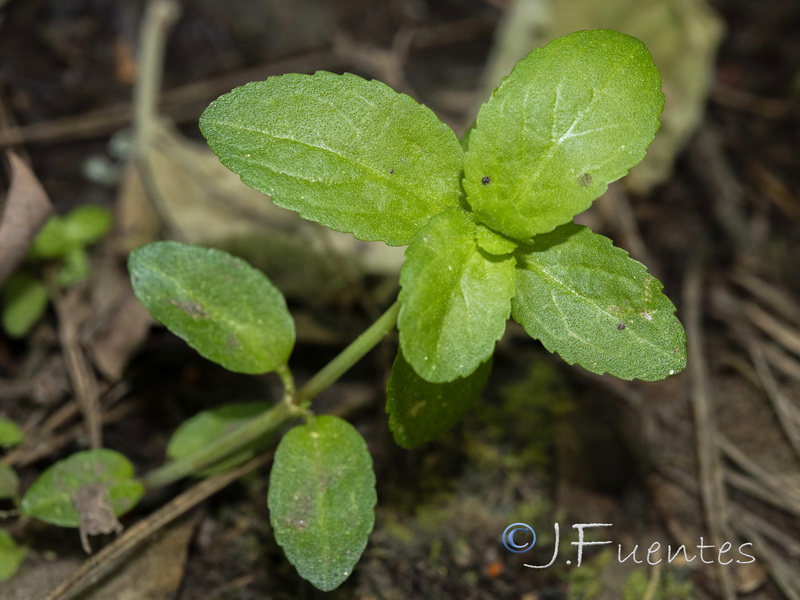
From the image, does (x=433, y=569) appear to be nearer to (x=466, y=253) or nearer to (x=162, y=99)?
(x=466, y=253)

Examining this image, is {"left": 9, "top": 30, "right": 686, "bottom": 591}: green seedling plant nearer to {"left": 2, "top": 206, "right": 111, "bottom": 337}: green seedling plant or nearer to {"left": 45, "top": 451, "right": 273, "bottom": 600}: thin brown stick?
{"left": 45, "top": 451, "right": 273, "bottom": 600}: thin brown stick

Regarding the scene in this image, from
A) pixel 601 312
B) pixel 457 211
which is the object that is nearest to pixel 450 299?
pixel 457 211

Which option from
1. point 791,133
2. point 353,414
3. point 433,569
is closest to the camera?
point 433,569

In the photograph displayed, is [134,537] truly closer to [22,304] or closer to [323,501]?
[323,501]

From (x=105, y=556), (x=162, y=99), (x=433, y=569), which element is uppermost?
(x=162, y=99)

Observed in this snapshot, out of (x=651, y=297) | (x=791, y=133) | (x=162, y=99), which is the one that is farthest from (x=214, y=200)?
(x=791, y=133)

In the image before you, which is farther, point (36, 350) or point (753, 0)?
point (753, 0)
